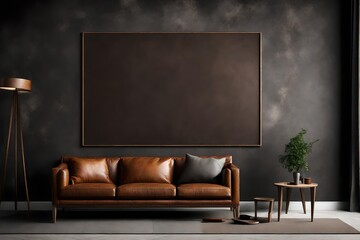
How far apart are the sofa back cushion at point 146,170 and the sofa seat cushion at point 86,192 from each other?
56 cm

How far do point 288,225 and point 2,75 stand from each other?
4408 mm

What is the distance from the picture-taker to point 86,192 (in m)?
6.60

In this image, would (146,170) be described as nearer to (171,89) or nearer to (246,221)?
(171,89)

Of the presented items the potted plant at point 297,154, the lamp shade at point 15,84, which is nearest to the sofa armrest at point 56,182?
the lamp shade at point 15,84

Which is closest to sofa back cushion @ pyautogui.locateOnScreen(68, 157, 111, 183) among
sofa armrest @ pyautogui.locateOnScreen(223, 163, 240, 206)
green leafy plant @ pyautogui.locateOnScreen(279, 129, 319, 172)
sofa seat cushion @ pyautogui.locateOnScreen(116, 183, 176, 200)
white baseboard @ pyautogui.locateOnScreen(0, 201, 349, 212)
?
sofa seat cushion @ pyautogui.locateOnScreen(116, 183, 176, 200)

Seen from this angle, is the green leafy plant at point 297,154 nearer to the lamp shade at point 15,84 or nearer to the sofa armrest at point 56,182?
the sofa armrest at point 56,182

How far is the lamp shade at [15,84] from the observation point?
6.90 metres

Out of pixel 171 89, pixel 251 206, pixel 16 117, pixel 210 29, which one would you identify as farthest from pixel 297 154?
pixel 16 117

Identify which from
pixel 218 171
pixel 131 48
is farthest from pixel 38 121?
pixel 218 171

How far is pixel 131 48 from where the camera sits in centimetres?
763

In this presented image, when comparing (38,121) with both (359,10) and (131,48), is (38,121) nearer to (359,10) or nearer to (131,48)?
(131,48)

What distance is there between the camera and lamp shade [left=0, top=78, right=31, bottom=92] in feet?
22.6

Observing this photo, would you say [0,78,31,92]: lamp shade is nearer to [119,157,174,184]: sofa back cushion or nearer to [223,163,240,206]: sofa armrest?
[119,157,174,184]: sofa back cushion

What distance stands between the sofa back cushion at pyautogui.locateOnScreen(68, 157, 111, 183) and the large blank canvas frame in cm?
44
